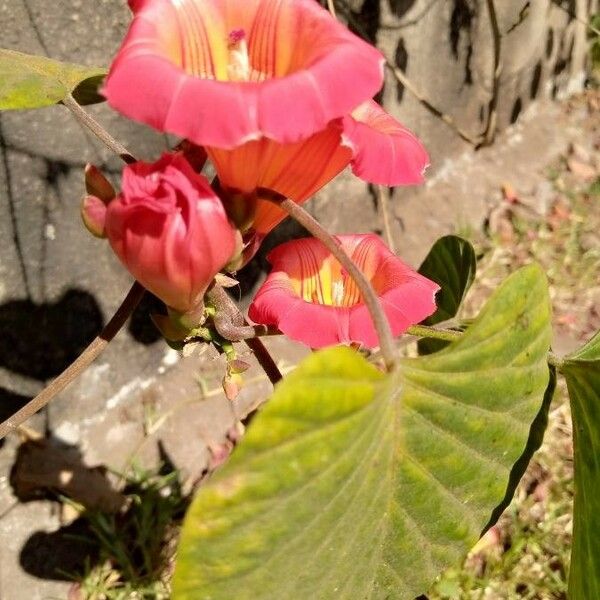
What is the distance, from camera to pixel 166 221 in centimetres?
56

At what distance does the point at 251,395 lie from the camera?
1619mm

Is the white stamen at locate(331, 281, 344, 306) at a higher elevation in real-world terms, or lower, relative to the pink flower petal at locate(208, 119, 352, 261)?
lower

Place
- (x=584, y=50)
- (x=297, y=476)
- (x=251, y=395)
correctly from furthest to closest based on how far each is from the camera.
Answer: (x=584, y=50)
(x=251, y=395)
(x=297, y=476)

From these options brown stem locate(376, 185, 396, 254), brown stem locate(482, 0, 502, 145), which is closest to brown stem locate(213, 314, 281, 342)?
brown stem locate(376, 185, 396, 254)

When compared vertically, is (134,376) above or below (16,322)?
below

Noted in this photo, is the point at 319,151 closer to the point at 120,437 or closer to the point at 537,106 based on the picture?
the point at 120,437

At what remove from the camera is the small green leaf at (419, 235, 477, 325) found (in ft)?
3.52

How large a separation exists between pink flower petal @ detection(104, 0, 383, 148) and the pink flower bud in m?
0.06

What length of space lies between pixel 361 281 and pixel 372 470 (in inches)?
5.6

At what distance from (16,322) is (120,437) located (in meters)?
0.35

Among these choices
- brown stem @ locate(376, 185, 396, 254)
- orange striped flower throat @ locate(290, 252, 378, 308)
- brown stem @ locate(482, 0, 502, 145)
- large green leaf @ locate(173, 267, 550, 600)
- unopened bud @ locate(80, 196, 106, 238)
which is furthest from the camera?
brown stem @ locate(482, 0, 502, 145)

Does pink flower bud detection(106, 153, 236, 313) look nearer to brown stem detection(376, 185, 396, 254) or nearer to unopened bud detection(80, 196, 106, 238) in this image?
unopened bud detection(80, 196, 106, 238)

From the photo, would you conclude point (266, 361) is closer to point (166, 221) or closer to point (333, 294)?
point (333, 294)

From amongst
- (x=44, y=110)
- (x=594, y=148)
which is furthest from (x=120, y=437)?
(x=594, y=148)
